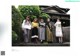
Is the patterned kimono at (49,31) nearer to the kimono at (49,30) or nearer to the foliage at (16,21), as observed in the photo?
the kimono at (49,30)

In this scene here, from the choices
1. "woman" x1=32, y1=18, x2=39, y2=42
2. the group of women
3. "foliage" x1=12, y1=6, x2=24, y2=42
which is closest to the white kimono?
the group of women

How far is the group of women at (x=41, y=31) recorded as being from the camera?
53.9 inches

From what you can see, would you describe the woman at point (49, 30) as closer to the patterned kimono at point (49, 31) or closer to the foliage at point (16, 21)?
the patterned kimono at point (49, 31)

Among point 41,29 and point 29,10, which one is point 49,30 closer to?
Answer: point 41,29

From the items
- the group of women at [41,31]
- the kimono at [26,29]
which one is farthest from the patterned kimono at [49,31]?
the kimono at [26,29]

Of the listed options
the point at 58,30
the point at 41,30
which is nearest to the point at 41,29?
the point at 41,30

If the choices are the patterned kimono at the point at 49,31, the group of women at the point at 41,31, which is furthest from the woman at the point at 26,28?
the patterned kimono at the point at 49,31

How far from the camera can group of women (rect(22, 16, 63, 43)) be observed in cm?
137

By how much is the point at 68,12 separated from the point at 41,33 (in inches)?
8.9

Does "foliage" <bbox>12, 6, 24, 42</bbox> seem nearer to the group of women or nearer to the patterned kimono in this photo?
the group of women

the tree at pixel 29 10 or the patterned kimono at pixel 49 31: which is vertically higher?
the tree at pixel 29 10

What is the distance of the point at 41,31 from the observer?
4.51 feet
